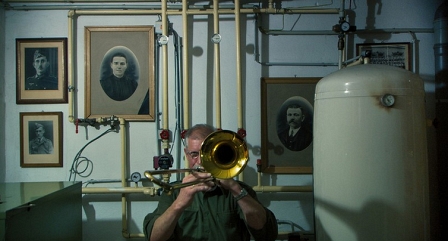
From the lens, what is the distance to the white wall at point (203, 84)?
2.33m

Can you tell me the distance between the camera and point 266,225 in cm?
168

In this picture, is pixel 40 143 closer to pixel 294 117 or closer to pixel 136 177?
pixel 136 177

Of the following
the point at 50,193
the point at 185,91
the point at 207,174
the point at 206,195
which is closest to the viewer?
the point at 207,174

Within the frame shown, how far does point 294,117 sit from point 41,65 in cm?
181

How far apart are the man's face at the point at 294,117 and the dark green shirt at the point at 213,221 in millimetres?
743

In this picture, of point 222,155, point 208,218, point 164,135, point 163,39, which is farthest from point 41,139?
point 222,155

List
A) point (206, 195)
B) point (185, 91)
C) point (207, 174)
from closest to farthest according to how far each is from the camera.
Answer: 1. point (207, 174)
2. point (206, 195)
3. point (185, 91)

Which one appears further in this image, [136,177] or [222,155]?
[136,177]

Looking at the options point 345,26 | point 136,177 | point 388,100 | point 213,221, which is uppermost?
point 345,26

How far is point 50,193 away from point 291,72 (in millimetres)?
1666

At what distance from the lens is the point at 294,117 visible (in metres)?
2.35

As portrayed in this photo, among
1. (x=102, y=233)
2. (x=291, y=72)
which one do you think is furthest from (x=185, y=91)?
(x=102, y=233)

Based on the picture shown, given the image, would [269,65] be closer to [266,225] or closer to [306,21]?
[306,21]

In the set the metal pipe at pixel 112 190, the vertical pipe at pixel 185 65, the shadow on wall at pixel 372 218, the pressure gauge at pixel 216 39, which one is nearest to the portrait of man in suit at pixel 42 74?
the metal pipe at pixel 112 190
